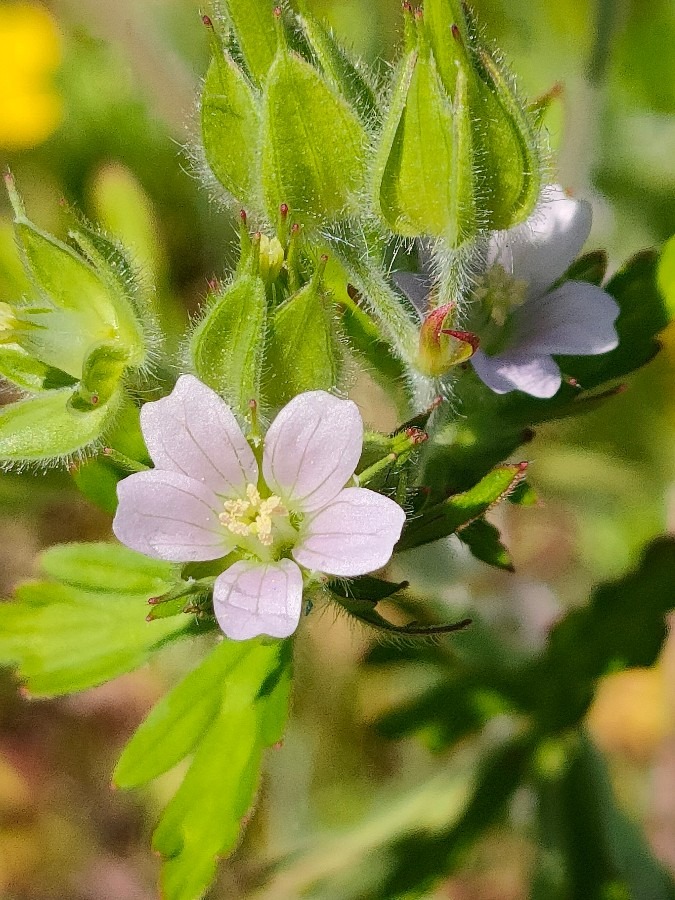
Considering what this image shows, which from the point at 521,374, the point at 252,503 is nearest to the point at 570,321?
the point at 521,374

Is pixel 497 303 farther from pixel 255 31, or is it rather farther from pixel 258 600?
pixel 258 600

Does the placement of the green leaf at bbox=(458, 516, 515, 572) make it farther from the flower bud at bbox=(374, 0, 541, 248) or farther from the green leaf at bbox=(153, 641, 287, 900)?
the flower bud at bbox=(374, 0, 541, 248)

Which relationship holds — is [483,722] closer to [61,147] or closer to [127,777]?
[127,777]

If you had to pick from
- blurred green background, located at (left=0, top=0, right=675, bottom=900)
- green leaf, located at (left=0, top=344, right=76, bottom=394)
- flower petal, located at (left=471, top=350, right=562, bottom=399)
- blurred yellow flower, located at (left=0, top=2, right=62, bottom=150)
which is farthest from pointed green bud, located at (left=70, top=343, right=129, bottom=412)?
blurred yellow flower, located at (left=0, top=2, right=62, bottom=150)

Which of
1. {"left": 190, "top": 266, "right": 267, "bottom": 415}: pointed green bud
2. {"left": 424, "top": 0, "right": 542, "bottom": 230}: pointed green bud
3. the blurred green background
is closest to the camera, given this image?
{"left": 424, "top": 0, "right": 542, "bottom": 230}: pointed green bud

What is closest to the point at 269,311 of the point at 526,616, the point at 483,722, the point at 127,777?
the point at 127,777
